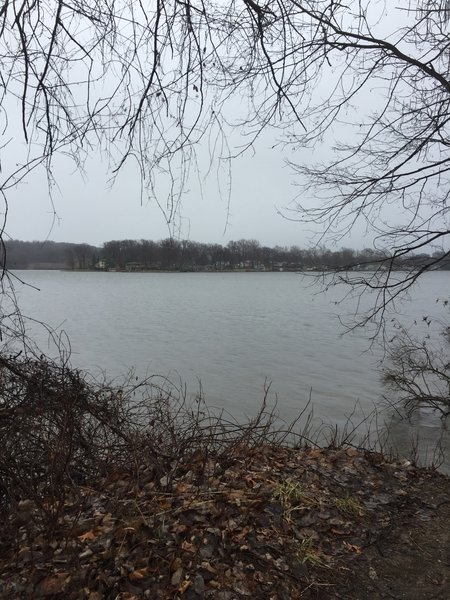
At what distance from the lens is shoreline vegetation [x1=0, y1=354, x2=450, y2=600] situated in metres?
2.90

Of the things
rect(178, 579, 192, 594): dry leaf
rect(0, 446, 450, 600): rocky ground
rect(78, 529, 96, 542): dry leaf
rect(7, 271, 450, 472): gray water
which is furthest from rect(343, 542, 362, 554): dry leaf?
rect(7, 271, 450, 472): gray water

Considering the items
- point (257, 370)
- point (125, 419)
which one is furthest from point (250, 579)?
point (257, 370)

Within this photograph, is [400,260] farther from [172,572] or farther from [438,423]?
[438,423]

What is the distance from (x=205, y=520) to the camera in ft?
11.1

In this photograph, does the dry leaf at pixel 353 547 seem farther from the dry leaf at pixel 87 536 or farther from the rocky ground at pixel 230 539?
the dry leaf at pixel 87 536

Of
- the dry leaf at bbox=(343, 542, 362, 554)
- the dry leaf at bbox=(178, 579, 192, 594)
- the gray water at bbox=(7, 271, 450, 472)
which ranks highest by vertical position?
the dry leaf at bbox=(178, 579, 192, 594)

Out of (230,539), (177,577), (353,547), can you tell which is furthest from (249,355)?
(177,577)

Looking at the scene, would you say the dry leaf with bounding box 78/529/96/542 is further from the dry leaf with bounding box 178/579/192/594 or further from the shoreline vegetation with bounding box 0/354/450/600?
the dry leaf with bounding box 178/579/192/594

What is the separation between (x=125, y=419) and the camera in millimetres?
6391

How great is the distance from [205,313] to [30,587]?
3587 cm

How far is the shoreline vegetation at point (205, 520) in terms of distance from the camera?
2904 mm

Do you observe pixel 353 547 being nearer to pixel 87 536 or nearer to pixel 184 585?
pixel 184 585

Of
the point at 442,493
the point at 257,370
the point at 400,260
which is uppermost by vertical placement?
the point at 400,260

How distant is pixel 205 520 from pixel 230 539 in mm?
283
